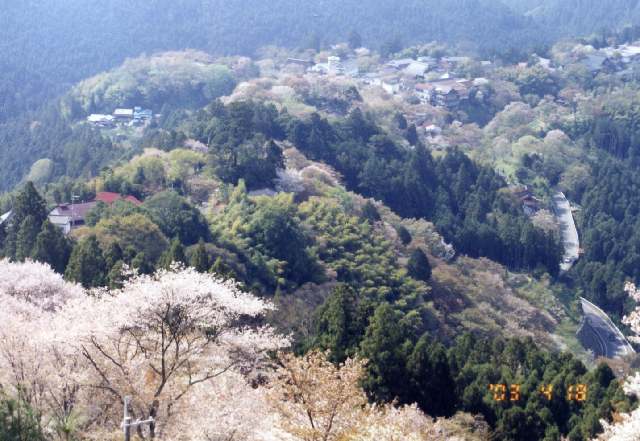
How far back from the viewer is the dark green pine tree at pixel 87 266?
26.2 meters

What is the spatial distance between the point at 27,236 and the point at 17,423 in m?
17.8

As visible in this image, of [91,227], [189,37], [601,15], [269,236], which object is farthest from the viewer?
[601,15]

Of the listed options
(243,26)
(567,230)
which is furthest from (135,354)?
(243,26)

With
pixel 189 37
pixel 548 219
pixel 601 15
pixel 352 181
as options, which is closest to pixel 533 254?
pixel 548 219

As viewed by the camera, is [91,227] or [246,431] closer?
[246,431]

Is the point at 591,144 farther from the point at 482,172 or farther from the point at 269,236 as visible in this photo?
the point at 269,236

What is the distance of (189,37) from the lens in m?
A: 99.2

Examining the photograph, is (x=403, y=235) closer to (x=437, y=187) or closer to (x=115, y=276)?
(x=437, y=187)

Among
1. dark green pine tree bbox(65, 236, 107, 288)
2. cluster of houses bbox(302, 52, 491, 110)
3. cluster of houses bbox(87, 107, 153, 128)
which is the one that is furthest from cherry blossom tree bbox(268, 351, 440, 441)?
cluster of houses bbox(302, 52, 491, 110)

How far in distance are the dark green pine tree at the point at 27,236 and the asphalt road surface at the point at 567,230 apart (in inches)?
1076

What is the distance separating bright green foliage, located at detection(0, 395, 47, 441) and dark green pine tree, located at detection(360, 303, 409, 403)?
9887 mm

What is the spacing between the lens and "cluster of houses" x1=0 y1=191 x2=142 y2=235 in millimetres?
33688

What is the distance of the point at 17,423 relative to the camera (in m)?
12.7

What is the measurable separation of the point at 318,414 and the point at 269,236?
19653 millimetres
